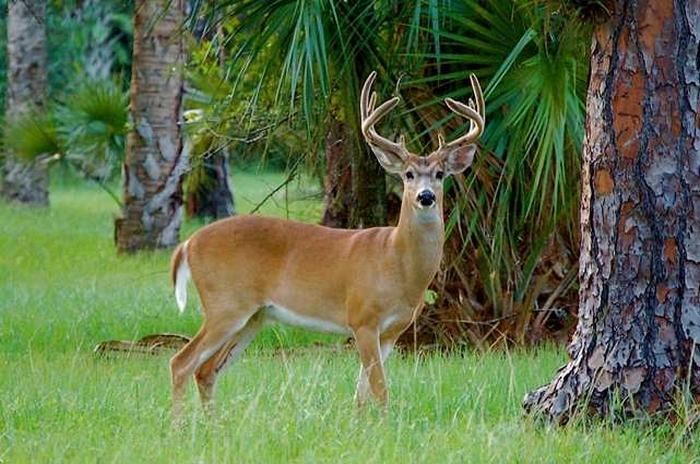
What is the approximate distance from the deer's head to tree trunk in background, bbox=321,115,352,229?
2.39 meters

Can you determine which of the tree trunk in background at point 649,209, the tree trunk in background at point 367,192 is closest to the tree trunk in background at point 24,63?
the tree trunk in background at point 367,192

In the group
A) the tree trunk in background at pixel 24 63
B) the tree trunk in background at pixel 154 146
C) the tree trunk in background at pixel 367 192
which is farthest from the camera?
the tree trunk in background at pixel 24 63

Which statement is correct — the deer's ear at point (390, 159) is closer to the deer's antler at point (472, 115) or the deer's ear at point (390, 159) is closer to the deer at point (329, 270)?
the deer at point (329, 270)

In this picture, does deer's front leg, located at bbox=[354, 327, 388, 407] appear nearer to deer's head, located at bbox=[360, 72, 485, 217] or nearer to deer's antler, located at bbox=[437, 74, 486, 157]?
deer's head, located at bbox=[360, 72, 485, 217]

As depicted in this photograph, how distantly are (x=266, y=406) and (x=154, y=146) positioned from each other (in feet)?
28.1

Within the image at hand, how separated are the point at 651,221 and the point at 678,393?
2.34 ft

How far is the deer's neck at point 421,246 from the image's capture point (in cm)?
754

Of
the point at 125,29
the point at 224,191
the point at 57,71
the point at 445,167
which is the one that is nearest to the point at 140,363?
the point at 445,167

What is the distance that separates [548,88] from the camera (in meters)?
8.32

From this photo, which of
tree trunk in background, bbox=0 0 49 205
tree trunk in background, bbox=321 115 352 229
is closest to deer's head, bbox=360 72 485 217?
tree trunk in background, bbox=321 115 352 229

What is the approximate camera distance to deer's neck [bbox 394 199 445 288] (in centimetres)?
754

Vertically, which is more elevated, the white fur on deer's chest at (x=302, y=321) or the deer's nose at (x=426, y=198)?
the deer's nose at (x=426, y=198)

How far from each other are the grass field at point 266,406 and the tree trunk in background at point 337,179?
2.88 feet

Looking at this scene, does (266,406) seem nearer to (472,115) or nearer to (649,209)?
(649,209)
